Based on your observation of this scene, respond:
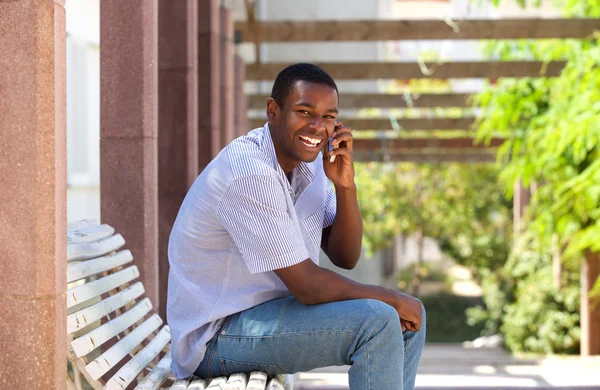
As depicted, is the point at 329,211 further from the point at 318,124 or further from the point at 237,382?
the point at 237,382

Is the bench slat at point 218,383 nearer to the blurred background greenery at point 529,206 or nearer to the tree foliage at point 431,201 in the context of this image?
the blurred background greenery at point 529,206

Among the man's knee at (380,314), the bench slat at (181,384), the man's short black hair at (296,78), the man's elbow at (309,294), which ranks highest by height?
the man's short black hair at (296,78)

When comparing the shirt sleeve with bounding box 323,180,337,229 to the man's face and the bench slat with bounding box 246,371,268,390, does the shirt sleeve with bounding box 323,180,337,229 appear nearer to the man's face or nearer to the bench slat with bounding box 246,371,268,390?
the man's face

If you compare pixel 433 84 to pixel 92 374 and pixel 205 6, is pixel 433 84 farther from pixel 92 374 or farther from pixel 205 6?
pixel 92 374

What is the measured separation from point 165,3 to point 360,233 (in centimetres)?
295

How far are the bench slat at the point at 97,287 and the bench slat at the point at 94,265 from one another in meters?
0.03

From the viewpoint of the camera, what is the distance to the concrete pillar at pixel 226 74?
29.0 ft

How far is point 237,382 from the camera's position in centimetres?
304

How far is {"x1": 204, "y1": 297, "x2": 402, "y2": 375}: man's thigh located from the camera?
302 centimetres

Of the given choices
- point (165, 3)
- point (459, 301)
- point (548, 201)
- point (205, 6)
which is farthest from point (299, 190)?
point (459, 301)

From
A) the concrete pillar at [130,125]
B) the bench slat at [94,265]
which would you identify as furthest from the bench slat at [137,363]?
the concrete pillar at [130,125]

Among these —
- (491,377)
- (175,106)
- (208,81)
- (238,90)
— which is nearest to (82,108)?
(238,90)

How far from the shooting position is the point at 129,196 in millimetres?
4836

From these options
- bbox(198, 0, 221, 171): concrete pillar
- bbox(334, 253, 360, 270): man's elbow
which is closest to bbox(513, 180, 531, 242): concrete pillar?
bbox(198, 0, 221, 171): concrete pillar
